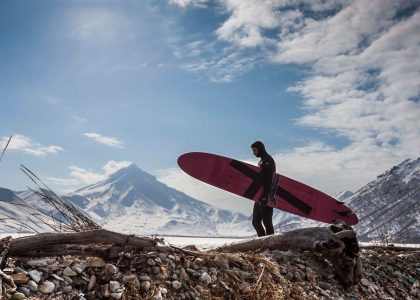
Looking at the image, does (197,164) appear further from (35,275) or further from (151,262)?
(35,275)

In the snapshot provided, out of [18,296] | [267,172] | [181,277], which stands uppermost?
[267,172]

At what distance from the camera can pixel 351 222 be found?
11.5 metres

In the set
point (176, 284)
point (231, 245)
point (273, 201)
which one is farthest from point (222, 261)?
point (273, 201)

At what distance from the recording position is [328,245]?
5852 mm

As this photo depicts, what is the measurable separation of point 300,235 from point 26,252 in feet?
13.6

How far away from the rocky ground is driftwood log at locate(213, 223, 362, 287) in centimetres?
17

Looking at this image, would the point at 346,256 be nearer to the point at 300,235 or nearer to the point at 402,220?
the point at 300,235

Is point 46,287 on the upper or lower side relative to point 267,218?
lower

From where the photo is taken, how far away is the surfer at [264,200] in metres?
8.67

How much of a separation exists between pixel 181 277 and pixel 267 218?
4.88 metres

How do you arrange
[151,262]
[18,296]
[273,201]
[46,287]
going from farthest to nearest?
[273,201]
[151,262]
[46,287]
[18,296]

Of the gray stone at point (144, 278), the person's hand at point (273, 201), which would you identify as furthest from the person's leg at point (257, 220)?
the gray stone at point (144, 278)

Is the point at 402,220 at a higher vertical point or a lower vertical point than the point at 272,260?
higher

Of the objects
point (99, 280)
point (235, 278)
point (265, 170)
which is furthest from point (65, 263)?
point (265, 170)
